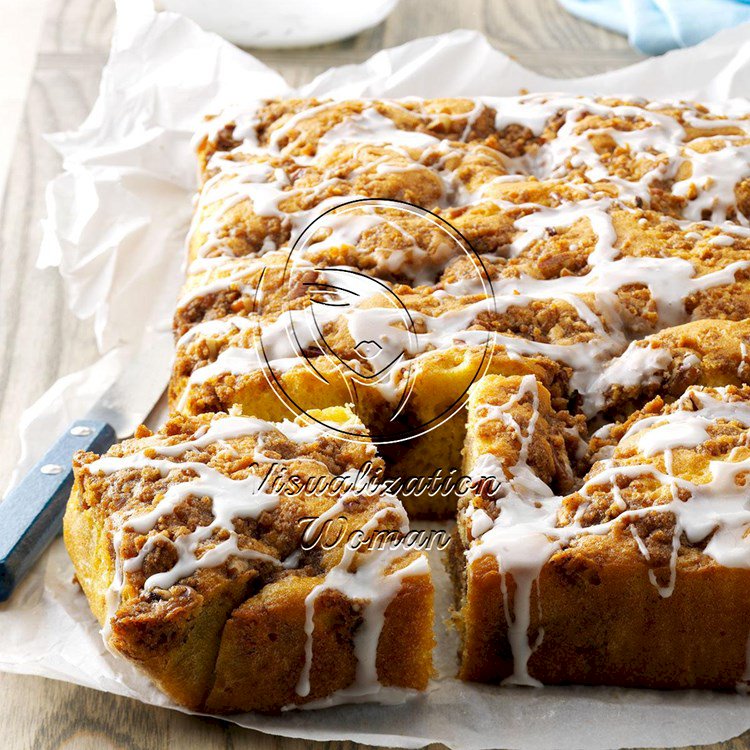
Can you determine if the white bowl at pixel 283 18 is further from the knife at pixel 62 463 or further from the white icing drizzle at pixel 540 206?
the knife at pixel 62 463

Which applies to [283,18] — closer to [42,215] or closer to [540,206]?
[42,215]

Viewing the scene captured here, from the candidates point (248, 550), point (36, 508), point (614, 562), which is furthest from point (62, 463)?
point (614, 562)

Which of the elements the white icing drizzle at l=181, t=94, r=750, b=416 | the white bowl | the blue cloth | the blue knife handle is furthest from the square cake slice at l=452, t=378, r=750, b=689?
the white bowl

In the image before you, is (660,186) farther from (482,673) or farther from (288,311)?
(482,673)

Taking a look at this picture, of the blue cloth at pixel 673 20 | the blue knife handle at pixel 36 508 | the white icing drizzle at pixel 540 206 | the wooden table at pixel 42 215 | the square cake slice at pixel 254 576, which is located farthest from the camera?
the blue cloth at pixel 673 20

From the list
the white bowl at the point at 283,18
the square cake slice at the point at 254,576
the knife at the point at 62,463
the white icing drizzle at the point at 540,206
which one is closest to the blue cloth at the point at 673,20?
the white icing drizzle at the point at 540,206
